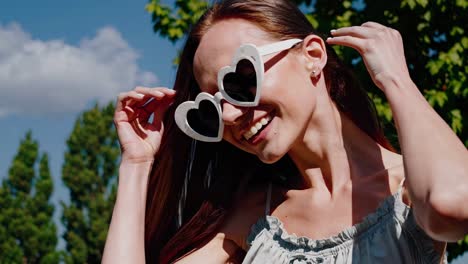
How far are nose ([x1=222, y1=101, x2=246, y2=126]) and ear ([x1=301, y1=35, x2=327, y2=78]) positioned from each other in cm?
28

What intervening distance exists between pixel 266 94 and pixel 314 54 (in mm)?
287

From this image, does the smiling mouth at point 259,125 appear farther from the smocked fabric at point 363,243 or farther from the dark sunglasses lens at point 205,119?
the smocked fabric at point 363,243

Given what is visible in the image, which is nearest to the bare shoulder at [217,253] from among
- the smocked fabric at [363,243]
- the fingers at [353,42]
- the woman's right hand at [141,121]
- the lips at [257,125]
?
the smocked fabric at [363,243]

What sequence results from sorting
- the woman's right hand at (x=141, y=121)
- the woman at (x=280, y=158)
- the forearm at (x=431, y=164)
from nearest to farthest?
1. the forearm at (x=431, y=164)
2. the woman at (x=280, y=158)
3. the woman's right hand at (x=141, y=121)

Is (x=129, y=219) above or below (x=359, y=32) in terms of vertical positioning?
below

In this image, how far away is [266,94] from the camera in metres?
2.47

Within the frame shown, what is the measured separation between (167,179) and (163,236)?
0.23 m

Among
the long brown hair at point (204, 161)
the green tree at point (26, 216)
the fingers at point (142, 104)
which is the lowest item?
the long brown hair at point (204, 161)

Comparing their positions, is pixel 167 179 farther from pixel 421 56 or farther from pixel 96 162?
pixel 96 162

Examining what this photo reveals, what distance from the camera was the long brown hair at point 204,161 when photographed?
2750 mm

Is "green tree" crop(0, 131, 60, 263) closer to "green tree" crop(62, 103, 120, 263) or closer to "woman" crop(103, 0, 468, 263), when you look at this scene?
"green tree" crop(62, 103, 120, 263)

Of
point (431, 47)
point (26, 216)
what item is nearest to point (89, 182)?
point (26, 216)

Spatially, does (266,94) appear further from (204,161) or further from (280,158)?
(204,161)

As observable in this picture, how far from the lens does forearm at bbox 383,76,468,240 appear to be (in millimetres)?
1982
